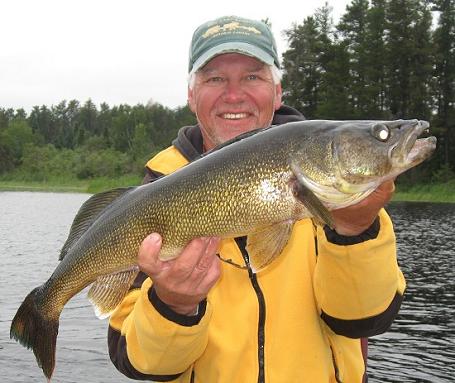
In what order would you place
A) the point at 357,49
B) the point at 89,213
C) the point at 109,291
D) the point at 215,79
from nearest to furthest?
the point at 109,291, the point at 89,213, the point at 215,79, the point at 357,49

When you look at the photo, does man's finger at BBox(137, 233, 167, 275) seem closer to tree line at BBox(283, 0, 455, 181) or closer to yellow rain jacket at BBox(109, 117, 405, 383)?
yellow rain jacket at BBox(109, 117, 405, 383)

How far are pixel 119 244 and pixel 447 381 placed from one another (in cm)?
696

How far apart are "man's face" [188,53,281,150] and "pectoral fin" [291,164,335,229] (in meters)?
1.08

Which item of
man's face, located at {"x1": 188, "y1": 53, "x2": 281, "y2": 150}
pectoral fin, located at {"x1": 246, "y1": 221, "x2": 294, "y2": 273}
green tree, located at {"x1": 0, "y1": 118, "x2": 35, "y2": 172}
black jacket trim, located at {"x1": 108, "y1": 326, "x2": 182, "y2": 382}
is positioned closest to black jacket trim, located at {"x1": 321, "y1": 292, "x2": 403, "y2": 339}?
pectoral fin, located at {"x1": 246, "y1": 221, "x2": 294, "y2": 273}

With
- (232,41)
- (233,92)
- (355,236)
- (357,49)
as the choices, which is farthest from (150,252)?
(357,49)

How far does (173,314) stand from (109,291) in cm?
48

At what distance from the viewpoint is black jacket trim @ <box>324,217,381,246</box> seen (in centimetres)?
302

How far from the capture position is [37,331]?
361 cm

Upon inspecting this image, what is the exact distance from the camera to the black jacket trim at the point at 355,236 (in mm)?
3020

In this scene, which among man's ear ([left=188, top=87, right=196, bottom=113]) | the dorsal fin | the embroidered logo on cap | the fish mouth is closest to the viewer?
the fish mouth

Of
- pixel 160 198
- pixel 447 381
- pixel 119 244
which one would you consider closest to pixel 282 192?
pixel 160 198

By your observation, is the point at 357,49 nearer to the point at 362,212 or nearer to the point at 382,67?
the point at 382,67

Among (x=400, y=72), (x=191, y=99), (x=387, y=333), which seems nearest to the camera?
(x=191, y=99)

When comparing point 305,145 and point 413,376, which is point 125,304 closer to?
point 305,145
